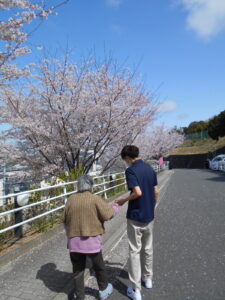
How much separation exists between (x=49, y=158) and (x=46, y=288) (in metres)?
7.12

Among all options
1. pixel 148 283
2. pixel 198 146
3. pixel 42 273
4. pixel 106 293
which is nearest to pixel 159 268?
pixel 148 283

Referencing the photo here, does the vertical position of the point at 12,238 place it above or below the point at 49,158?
below

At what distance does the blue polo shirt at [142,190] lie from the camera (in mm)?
3391

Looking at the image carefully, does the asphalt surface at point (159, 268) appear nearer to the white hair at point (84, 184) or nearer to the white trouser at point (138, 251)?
the white trouser at point (138, 251)

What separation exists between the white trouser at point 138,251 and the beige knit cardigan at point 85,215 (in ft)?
1.57

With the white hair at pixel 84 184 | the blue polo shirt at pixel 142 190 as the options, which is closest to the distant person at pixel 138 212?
the blue polo shirt at pixel 142 190

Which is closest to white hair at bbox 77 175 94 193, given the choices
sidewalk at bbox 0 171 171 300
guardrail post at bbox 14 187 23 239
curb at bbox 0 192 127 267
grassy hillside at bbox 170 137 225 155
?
sidewalk at bbox 0 171 171 300

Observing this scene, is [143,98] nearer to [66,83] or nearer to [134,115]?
[134,115]

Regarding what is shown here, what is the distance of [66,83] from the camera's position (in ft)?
31.7

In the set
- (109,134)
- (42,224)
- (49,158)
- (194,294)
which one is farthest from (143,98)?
(194,294)

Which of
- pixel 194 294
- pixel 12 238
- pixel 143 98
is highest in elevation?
pixel 143 98

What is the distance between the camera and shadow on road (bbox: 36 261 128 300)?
357 cm

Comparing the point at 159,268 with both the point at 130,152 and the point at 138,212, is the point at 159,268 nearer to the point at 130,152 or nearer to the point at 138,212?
the point at 138,212

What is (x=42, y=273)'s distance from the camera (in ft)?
13.3
